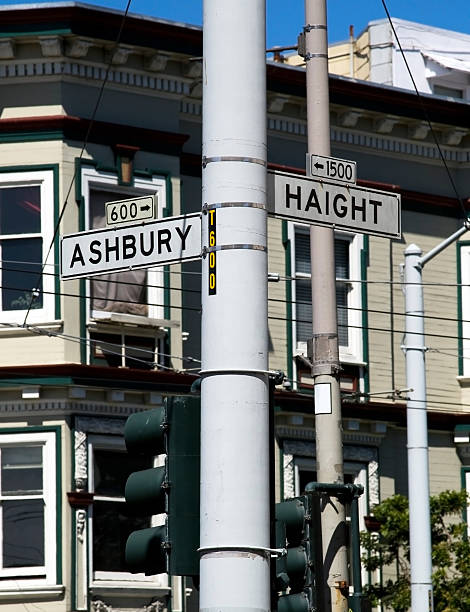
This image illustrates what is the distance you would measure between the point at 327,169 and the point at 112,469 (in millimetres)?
13478

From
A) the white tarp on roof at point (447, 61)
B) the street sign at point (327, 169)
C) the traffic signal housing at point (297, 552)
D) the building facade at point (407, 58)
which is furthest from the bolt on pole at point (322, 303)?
the white tarp on roof at point (447, 61)

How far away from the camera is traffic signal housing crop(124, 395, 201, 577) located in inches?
267

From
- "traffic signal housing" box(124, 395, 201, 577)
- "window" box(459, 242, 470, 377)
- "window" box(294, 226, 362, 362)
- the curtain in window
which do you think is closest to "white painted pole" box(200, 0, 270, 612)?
"traffic signal housing" box(124, 395, 201, 577)

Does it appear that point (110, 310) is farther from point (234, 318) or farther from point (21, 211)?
point (234, 318)

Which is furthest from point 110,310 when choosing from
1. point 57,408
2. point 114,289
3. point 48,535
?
point 48,535

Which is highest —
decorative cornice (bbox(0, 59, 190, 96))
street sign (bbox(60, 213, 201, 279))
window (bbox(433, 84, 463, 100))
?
window (bbox(433, 84, 463, 100))

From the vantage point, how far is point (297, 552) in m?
8.52

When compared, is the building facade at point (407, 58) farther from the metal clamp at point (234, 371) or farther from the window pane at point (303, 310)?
the metal clamp at point (234, 371)

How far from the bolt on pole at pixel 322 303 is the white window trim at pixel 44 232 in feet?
26.4

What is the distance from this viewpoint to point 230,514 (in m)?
6.39

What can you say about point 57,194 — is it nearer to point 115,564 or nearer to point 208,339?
point 115,564

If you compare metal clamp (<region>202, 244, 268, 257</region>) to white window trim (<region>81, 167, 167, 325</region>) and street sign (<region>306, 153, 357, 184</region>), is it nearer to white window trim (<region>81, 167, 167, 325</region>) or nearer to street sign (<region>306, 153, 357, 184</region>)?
street sign (<region>306, 153, 357, 184</region>)

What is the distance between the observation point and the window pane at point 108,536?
2084 centimetres

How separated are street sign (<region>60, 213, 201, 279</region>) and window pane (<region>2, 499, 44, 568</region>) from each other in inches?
521
